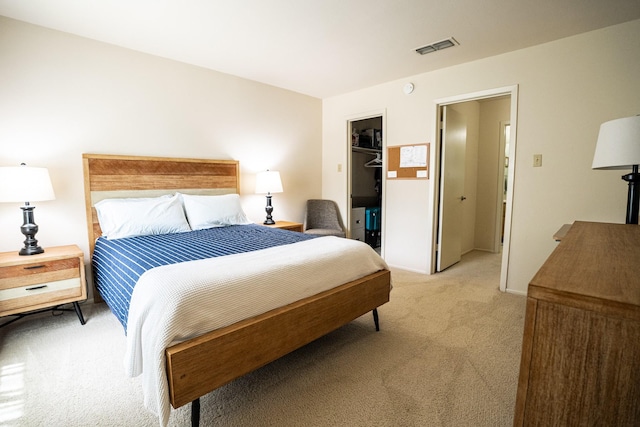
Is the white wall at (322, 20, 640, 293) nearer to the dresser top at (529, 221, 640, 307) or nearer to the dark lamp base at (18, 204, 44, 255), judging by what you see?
the dresser top at (529, 221, 640, 307)

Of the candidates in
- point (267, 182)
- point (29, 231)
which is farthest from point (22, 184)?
point (267, 182)

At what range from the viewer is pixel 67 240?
265cm

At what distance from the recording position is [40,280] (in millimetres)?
2207

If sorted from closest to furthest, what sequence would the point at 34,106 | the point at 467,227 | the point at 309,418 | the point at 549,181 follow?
the point at 309,418 < the point at 34,106 < the point at 549,181 < the point at 467,227

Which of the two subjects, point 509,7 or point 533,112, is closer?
point 509,7

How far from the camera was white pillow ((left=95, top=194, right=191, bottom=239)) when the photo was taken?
8.43 ft

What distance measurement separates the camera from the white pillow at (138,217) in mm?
2570

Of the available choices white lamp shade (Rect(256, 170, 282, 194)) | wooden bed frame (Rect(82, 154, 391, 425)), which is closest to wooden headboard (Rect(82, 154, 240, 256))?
wooden bed frame (Rect(82, 154, 391, 425))

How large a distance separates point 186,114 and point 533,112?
3.43m

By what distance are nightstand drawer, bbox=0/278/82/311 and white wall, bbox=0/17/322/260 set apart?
0.52 metres

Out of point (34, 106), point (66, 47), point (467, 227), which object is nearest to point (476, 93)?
point (467, 227)

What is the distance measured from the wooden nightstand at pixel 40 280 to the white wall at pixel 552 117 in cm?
341

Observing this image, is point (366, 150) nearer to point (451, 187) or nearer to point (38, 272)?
point (451, 187)

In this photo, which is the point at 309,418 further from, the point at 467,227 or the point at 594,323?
the point at 467,227
